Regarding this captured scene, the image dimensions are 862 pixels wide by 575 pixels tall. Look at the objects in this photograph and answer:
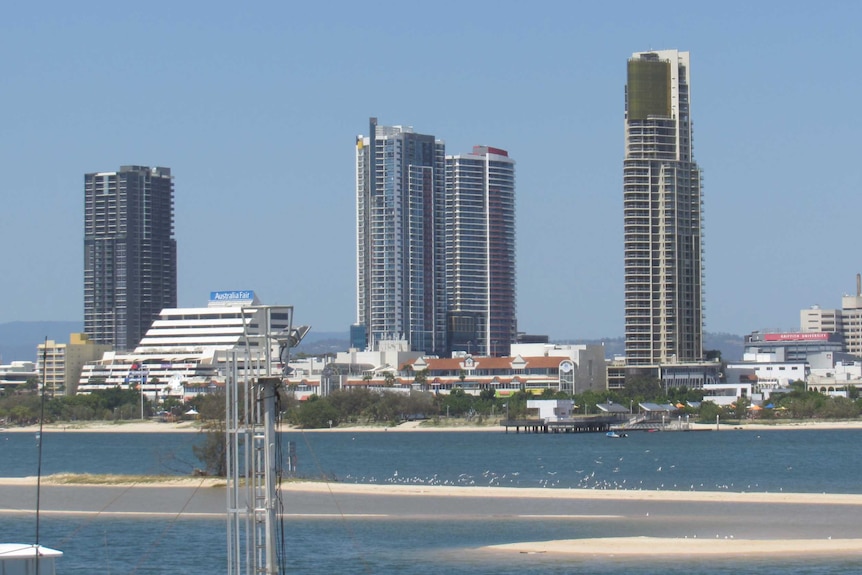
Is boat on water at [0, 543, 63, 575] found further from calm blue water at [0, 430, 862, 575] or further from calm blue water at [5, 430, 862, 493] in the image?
calm blue water at [5, 430, 862, 493]

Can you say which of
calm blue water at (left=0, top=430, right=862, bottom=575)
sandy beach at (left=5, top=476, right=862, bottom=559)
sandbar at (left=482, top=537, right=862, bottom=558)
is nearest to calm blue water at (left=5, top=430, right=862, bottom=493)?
calm blue water at (left=0, top=430, right=862, bottom=575)

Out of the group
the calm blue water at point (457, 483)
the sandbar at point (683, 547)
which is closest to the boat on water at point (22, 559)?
the calm blue water at point (457, 483)

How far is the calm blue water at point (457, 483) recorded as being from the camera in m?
63.3

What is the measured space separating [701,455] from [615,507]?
70950mm

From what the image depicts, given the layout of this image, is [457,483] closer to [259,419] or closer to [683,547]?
[683,547]

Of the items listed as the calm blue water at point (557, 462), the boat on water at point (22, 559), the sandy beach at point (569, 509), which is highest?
the boat on water at point (22, 559)

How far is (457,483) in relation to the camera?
108 meters

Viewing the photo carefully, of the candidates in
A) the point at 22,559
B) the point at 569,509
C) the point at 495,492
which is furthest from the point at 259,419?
the point at 495,492

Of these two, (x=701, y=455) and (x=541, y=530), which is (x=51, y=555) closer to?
(x=541, y=530)

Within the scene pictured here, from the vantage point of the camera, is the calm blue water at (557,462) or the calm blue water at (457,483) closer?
the calm blue water at (457,483)

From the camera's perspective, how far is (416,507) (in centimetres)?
8669

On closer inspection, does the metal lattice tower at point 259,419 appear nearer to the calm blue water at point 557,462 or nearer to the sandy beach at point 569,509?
the sandy beach at point 569,509

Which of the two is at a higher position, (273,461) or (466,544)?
(273,461)

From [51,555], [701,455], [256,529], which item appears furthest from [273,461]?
[701,455]
